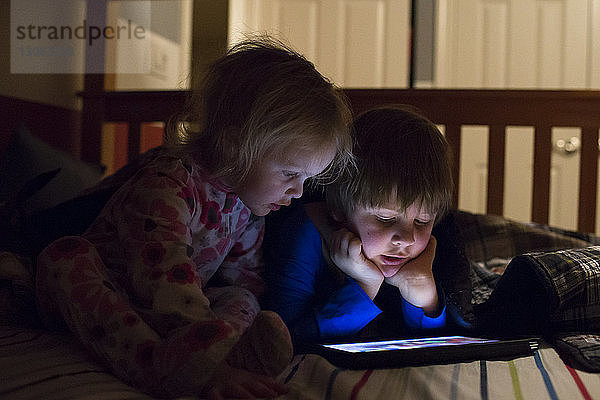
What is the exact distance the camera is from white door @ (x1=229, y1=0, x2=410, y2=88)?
2.64m

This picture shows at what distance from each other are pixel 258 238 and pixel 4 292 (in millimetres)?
394

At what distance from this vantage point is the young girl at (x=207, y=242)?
1.75 ft

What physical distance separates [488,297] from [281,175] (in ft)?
1.38

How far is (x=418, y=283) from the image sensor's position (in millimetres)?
824

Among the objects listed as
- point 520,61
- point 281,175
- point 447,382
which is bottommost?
point 447,382

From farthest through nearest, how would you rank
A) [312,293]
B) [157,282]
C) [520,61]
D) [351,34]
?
[351,34] → [520,61] → [312,293] → [157,282]

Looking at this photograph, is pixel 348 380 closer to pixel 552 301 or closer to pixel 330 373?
pixel 330 373

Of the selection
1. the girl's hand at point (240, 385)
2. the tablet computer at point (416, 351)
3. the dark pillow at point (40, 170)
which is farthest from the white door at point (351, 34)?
the girl's hand at point (240, 385)

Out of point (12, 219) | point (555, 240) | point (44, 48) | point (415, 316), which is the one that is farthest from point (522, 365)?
point (44, 48)

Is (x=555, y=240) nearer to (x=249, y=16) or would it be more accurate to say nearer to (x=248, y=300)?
(x=248, y=300)

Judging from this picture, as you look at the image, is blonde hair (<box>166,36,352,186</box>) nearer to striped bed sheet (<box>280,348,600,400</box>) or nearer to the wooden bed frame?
striped bed sheet (<box>280,348,600,400</box>)

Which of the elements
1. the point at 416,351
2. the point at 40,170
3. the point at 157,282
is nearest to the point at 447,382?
the point at 416,351

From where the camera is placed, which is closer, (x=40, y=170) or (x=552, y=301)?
(x=552, y=301)

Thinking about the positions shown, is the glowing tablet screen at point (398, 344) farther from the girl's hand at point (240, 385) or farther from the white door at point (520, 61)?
the white door at point (520, 61)
